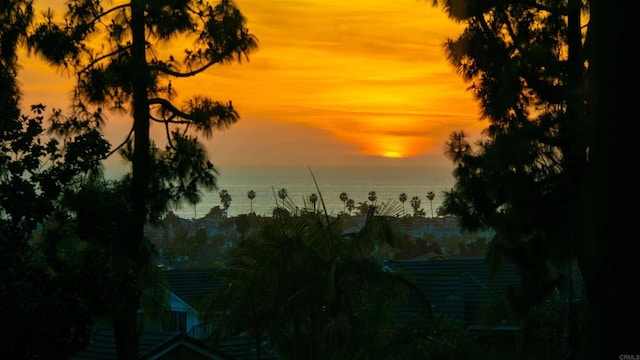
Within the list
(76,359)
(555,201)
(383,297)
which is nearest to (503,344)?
(383,297)

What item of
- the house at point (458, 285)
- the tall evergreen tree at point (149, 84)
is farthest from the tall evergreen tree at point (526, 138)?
the house at point (458, 285)

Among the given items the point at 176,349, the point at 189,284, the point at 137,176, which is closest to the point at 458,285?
the point at 189,284

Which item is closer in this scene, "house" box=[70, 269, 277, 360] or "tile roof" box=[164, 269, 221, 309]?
"house" box=[70, 269, 277, 360]

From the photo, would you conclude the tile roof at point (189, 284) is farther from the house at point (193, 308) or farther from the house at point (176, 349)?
the house at point (176, 349)

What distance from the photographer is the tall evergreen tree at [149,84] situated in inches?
792

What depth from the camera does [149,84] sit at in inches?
806

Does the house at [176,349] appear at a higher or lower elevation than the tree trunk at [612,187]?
lower

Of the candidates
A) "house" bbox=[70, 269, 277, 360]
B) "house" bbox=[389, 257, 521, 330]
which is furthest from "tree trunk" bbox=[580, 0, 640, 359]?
"house" bbox=[389, 257, 521, 330]

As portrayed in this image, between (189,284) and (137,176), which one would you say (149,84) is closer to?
(137,176)

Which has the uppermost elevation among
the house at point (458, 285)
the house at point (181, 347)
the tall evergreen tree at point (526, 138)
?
the tall evergreen tree at point (526, 138)

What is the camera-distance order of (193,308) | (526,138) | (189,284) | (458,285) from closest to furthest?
(526,138) < (193,308) < (458,285) < (189,284)

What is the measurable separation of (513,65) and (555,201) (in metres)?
3.21

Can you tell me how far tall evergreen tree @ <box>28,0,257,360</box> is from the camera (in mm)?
20109

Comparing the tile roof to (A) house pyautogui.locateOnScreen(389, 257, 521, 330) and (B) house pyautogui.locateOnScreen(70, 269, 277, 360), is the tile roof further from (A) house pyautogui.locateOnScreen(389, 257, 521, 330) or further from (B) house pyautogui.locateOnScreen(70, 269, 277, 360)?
(A) house pyautogui.locateOnScreen(389, 257, 521, 330)
